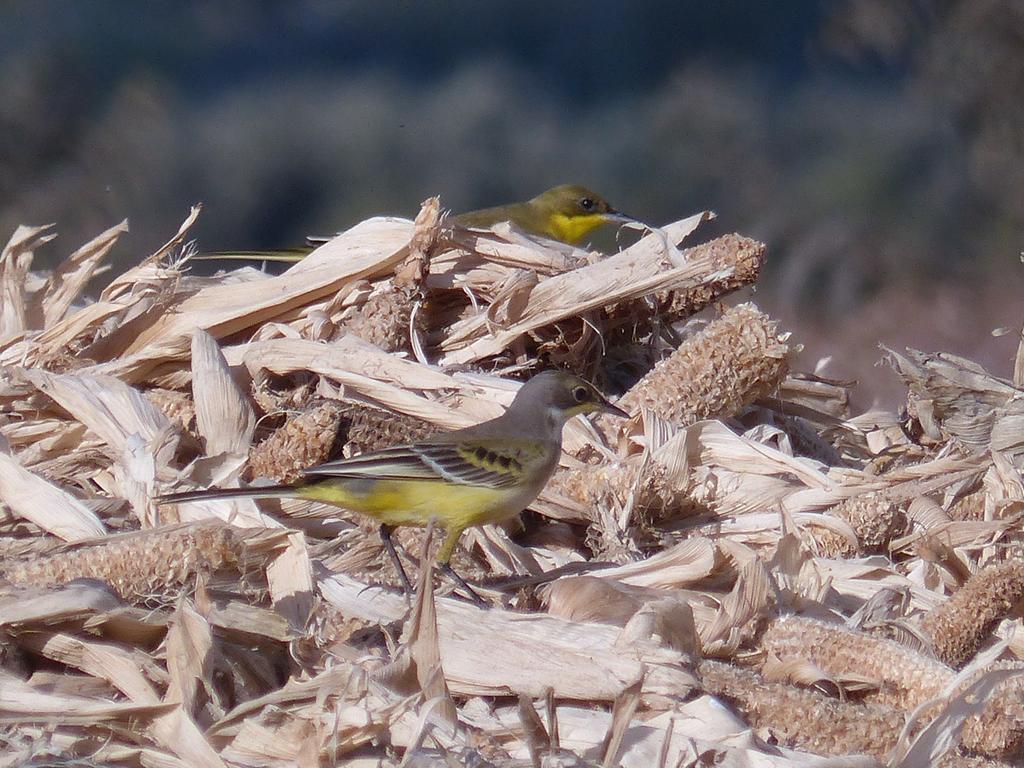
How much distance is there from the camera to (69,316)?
3.77m

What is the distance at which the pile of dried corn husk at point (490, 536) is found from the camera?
2.35 meters

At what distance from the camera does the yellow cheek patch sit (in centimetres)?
597

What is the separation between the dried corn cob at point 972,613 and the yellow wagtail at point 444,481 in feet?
3.27

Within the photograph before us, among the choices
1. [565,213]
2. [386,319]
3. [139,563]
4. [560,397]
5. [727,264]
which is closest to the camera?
[139,563]

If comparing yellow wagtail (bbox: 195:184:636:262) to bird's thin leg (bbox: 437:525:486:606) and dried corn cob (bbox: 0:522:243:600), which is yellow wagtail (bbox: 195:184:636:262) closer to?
bird's thin leg (bbox: 437:525:486:606)

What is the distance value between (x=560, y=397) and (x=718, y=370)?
1.42ft

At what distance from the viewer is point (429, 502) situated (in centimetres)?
313

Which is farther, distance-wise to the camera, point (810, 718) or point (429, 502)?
point (429, 502)

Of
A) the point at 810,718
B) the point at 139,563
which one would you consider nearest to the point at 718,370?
the point at 810,718

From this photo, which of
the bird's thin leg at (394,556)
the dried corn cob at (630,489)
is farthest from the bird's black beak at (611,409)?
the bird's thin leg at (394,556)

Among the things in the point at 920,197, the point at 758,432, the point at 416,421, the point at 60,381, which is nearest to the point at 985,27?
the point at 920,197

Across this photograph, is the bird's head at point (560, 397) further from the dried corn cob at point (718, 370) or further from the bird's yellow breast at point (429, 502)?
the bird's yellow breast at point (429, 502)

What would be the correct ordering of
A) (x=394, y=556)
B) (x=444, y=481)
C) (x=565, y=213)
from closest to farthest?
(x=394, y=556)
(x=444, y=481)
(x=565, y=213)

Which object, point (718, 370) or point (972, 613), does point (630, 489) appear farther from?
point (972, 613)
